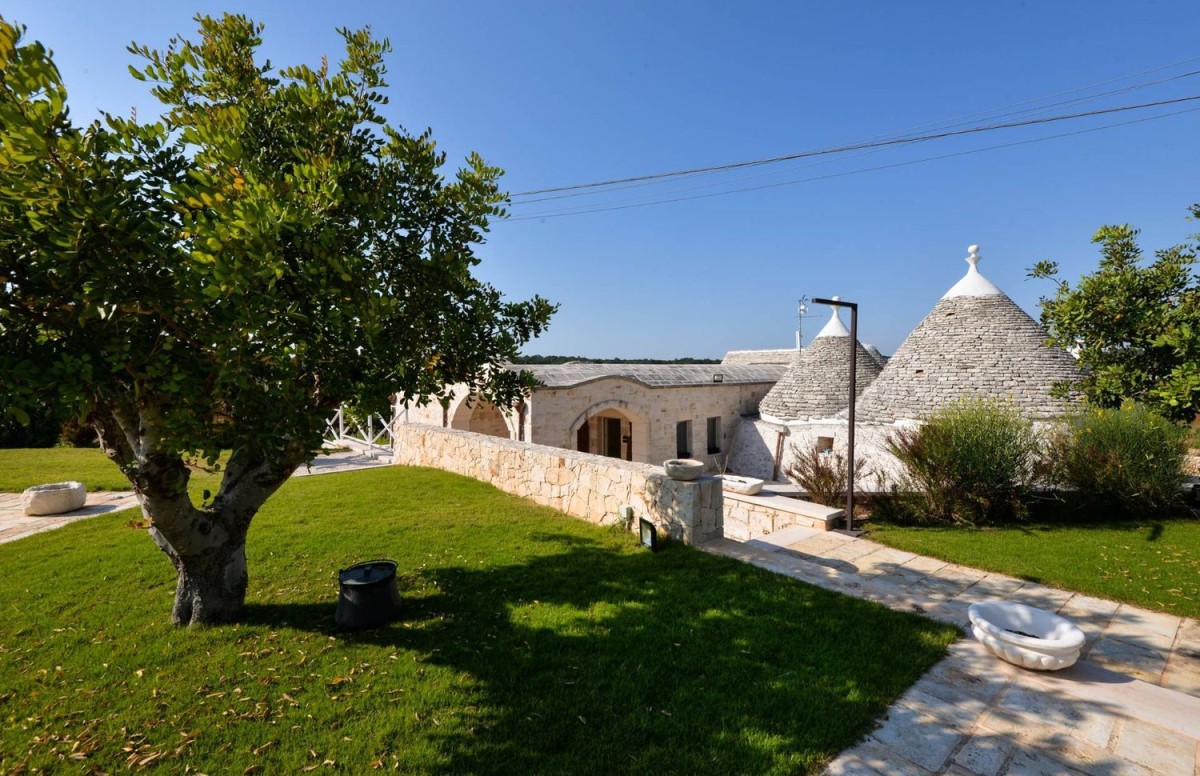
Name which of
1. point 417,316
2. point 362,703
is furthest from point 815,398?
point 362,703

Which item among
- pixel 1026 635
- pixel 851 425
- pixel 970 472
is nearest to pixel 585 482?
pixel 851 425

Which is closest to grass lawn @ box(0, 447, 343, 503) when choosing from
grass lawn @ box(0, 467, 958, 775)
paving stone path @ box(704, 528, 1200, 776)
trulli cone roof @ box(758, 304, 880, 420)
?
grass lawn @ box(0, 467, 958, 775)

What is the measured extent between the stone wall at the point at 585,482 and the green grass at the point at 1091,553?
3.09m

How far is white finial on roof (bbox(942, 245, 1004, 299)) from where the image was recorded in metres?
13.8

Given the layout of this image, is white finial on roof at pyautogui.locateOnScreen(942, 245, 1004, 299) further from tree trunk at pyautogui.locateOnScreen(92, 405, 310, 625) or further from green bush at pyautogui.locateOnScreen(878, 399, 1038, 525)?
tree trunk at pyautogui.locateOnScreen(92, 405, 310, 625)

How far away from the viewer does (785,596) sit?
538 centimetres

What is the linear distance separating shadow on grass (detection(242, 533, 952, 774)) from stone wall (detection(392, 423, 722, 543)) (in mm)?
952

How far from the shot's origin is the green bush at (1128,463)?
849cm

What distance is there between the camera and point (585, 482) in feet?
28.7

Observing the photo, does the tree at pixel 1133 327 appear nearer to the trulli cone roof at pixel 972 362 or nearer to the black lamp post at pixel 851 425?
the trulli cone roof at pixel 972 362

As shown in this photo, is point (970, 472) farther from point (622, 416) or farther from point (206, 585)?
point (206, 585)

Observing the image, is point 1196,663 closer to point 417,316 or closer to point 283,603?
point 417,316

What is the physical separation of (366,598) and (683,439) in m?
14.4

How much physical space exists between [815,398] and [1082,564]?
35.0 feet
